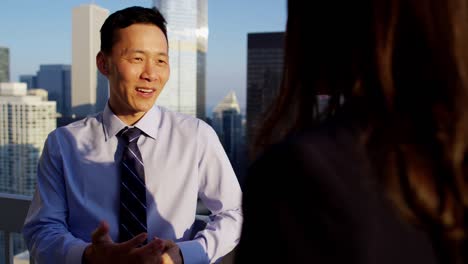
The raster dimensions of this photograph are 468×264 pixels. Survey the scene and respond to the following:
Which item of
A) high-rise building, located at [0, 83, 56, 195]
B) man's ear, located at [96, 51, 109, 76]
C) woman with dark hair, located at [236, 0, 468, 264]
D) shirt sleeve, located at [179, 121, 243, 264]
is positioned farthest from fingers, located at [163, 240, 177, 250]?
high-rise building, located at [0, 83, 56, 195]

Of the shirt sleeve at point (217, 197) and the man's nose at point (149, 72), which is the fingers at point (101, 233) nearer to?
the shirt sleeve at point (217, 197)

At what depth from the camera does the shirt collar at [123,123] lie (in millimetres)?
1441

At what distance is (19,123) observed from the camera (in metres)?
13.3

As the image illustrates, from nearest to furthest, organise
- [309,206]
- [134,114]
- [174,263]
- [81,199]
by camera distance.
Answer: [309,206]
[174,263]
[81,199]
[134,114]

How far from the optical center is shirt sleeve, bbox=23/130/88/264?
4.01 feet

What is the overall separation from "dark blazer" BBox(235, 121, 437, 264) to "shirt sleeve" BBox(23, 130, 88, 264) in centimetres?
95

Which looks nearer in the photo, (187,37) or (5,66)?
(187,37)

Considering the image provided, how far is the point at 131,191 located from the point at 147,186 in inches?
2.3

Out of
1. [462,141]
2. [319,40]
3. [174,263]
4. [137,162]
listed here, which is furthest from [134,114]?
[462,141]

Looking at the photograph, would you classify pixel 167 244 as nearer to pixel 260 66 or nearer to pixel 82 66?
pixel 260 66

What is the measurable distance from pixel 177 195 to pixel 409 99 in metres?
1.06

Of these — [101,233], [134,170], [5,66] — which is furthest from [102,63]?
[5,66]

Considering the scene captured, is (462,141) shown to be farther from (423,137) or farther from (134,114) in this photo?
(134,114)

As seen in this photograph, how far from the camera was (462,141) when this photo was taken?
0.40 meters
